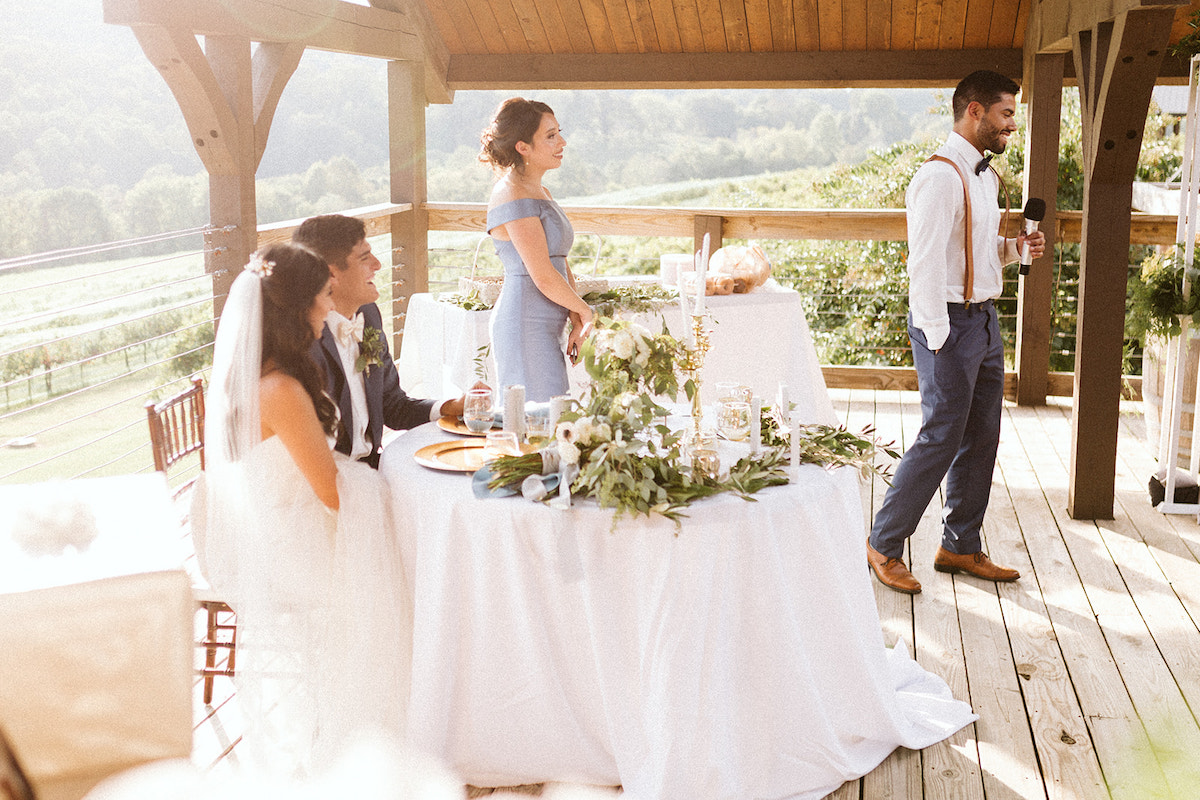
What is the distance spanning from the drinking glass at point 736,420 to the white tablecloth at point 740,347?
6.90ft

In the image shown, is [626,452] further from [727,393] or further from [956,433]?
[956,433]

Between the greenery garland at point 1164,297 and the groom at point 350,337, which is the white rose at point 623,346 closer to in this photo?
the groom at point 350,337

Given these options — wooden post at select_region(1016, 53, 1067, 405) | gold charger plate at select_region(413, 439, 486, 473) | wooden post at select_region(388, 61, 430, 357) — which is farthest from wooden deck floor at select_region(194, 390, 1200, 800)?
wooden post at select_region(388, 61, 430, 357)

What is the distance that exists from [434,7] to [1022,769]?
5.51 m

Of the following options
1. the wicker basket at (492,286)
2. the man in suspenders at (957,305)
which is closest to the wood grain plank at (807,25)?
the wicker basket at (492,286)

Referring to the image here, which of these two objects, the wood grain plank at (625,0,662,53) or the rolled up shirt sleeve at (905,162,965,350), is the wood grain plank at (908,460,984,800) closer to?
the rolled up shirt sleeve at (905,162,965,350)

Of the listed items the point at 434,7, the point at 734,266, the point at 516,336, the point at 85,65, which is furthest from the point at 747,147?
the point at 516,336

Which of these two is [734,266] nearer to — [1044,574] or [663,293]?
[663,293]

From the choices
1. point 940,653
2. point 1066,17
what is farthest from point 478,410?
point 1066,17

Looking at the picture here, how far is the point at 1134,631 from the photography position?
3.40 m

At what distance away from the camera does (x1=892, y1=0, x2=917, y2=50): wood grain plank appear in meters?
6.20

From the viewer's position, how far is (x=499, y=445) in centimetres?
255

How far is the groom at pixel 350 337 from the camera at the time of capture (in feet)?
8.68

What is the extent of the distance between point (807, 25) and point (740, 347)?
247 centimetres
